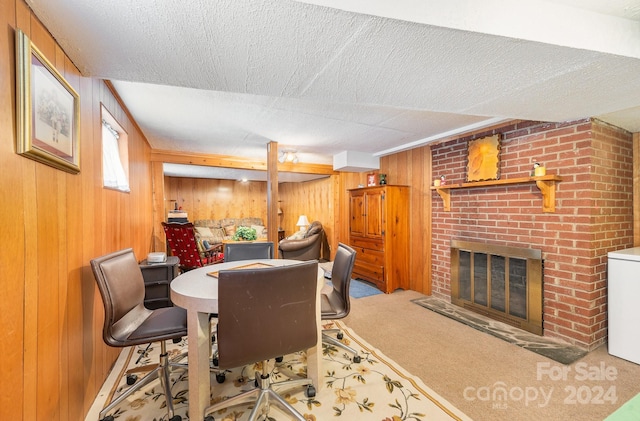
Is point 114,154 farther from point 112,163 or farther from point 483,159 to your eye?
point 483,159

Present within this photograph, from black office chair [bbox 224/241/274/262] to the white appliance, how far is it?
117 inches

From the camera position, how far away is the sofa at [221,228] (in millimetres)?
6996

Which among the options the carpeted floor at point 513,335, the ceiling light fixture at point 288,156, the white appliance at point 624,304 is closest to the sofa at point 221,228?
the ceiling light fixture at point 288,156

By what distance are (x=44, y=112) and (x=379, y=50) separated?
149 cm

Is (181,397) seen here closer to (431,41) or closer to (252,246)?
(252,246)

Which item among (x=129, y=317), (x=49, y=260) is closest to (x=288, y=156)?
(x=129, y=317)

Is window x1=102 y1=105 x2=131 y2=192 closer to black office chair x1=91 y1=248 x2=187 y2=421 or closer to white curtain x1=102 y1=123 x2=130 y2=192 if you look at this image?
white curtain x1=102 y1=123 x2=130 y2=192

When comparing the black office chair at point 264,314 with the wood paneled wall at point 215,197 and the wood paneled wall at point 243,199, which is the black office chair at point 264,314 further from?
the wood paneled wall at point 215,197

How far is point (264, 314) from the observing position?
4.42ft

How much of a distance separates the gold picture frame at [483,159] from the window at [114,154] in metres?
3.52

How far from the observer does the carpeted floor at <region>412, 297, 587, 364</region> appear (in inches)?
87.0

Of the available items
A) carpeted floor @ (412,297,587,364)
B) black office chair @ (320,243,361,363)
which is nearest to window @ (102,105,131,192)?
black office chair @ (320,243,361,363)

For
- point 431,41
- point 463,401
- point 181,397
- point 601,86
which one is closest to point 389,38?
point 431,41

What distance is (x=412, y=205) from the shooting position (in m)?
3.98
